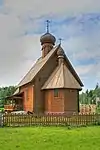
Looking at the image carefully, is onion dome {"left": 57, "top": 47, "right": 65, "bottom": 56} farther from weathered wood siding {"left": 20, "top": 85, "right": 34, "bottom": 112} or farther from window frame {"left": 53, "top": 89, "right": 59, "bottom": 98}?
weathered wood siding {"left": 20, "top": 85, "right": 34, "bottom": 112}

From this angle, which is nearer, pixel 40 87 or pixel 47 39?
pixel 40 87

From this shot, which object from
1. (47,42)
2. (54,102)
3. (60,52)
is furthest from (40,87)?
(47,42)

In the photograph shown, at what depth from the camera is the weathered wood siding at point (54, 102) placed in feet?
127

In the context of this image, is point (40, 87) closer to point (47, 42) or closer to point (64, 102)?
point (64, 102)

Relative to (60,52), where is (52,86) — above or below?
below

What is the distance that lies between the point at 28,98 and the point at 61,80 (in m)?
7.04

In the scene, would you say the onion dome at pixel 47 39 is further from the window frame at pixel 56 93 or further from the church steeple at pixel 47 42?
the window frame at pixel 56 93

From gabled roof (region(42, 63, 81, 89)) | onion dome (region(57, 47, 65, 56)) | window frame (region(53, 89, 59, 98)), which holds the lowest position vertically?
window frame (region(53, 89, 59, 98))

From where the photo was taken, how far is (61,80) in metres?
39.4

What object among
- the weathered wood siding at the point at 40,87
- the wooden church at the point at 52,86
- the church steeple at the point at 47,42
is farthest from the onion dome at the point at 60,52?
the church steeple at the point at 47,42

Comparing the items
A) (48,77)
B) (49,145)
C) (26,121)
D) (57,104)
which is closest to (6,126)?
(26,121)

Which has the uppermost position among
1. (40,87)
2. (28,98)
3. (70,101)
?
(40,87)

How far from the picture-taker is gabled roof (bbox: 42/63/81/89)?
39.0m

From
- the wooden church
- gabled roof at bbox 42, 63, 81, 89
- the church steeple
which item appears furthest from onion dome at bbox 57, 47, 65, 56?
the church steeple
